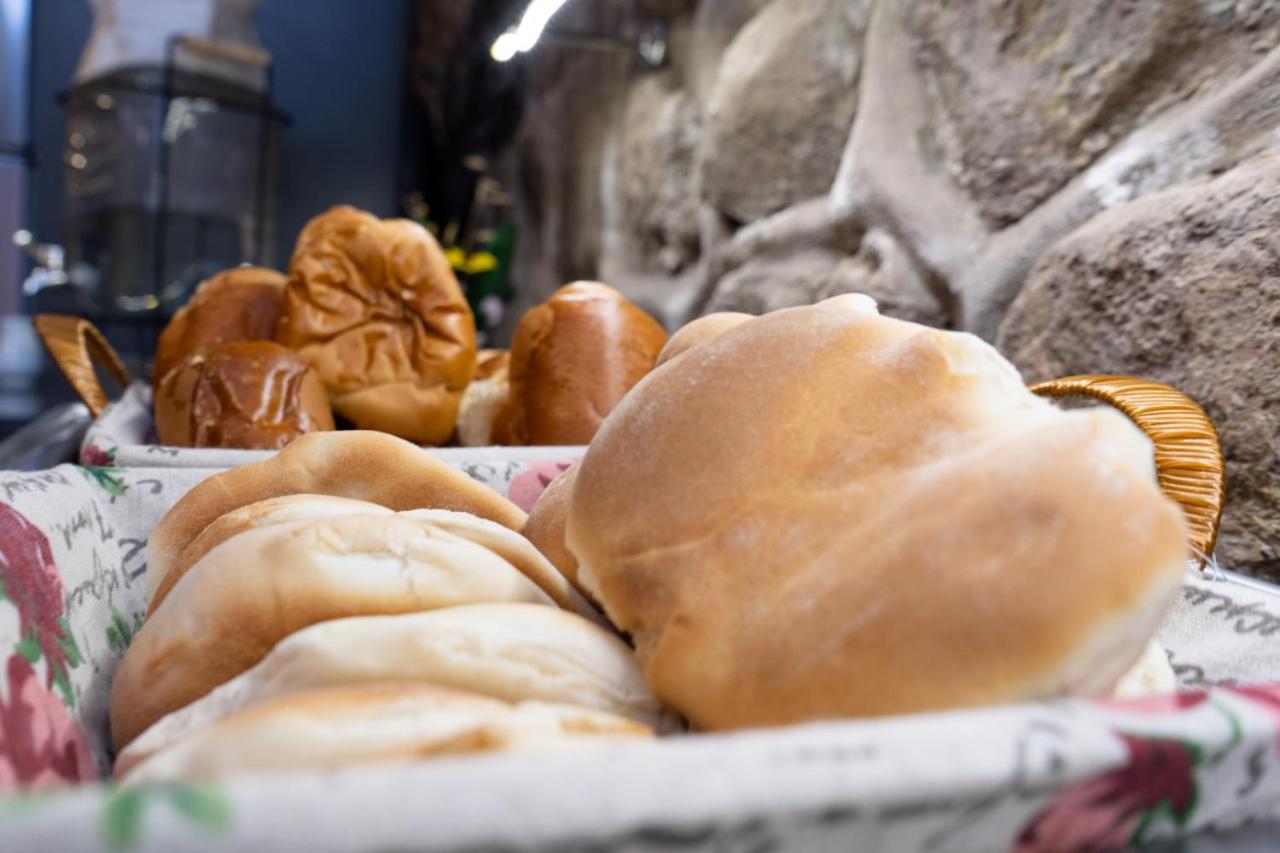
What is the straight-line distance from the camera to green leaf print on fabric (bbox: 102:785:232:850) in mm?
203

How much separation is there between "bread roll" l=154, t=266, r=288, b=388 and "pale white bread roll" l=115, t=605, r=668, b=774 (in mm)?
916

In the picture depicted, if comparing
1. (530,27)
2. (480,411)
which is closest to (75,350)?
(480,411)

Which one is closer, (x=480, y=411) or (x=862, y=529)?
(x=862, y=529)

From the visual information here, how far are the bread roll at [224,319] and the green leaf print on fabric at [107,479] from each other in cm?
60

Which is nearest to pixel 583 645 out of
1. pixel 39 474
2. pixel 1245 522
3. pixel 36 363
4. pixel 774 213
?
pixel 39 474

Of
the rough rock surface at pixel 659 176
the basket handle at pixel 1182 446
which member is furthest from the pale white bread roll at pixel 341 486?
the rough rock surface at pixel 659 176

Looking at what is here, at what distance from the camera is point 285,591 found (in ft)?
1.31

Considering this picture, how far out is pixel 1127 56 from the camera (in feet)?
2.58

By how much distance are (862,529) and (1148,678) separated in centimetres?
15

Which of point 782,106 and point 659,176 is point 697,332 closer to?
point 782,106

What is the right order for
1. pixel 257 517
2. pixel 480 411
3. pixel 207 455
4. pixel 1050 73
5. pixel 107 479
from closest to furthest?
pixel 257 517 < pixel 107 479 < pixel 207 455 < pixel 1050 73 < pixel 480 411

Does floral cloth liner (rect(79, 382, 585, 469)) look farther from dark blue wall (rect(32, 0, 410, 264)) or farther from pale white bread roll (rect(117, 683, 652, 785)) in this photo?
dark blue wall (rect(32, 0, 410, 264))

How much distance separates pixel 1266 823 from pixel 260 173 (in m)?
3.11

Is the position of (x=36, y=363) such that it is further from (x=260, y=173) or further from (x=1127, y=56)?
(x=1127, y=56)
